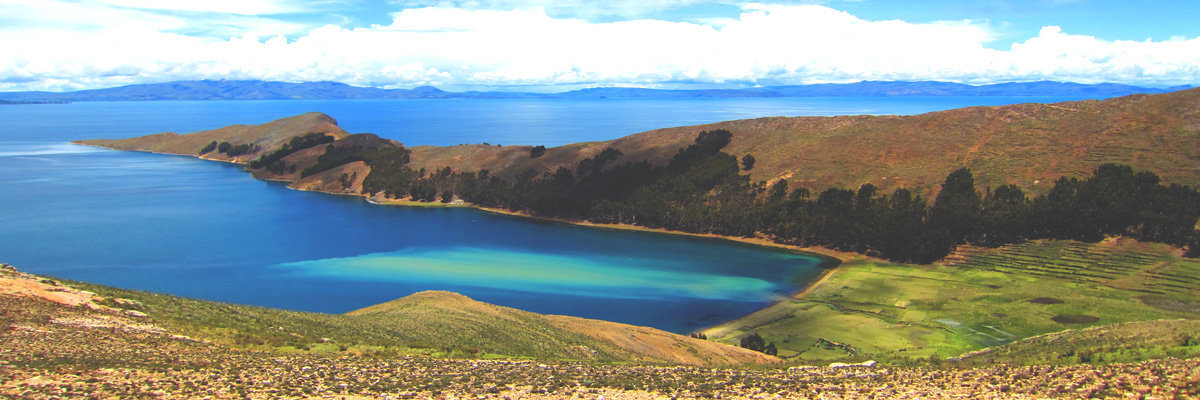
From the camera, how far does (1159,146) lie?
9350 cm

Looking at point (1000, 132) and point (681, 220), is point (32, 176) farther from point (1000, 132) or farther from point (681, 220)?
point (1000, 132)

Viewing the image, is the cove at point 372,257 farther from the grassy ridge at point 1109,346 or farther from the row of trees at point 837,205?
the grassy ridge at point 1109,346

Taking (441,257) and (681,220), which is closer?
(441,257)

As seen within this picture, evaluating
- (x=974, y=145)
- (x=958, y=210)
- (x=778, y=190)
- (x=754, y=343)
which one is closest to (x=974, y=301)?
(x=754, y=343)

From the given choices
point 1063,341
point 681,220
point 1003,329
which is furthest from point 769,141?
point 1063,341

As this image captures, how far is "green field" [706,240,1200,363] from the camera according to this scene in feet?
168

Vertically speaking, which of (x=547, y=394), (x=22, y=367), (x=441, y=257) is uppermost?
(x=22, y=367)

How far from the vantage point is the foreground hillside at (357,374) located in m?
22.8

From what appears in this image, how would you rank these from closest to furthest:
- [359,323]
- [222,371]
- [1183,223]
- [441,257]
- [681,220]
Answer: [222,371] < [359,323] < [1183,223] < [441,257] < [681,220]

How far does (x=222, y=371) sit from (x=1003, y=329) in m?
50.9

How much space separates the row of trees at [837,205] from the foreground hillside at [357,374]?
2285 inches

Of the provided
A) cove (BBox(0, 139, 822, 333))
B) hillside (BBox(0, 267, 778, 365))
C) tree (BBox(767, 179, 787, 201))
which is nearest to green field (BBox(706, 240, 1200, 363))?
cove (BBox(0, 139, 822, 333))

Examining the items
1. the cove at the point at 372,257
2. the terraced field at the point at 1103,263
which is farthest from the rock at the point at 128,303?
the terraced field at the point at 1103,263

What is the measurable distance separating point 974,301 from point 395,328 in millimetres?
48763
